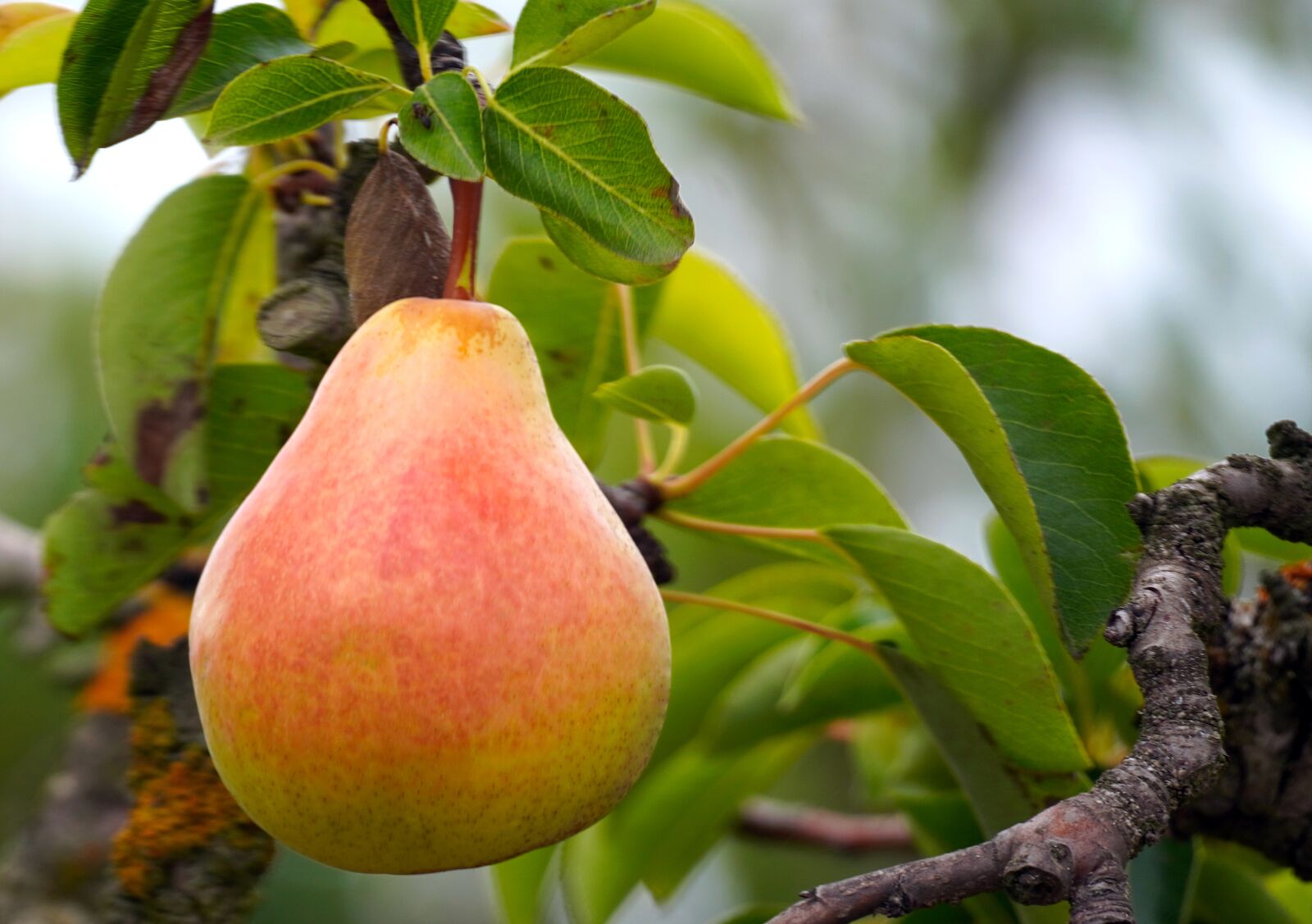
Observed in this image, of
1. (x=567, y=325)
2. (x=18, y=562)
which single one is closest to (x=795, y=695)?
(x=567, y=325)

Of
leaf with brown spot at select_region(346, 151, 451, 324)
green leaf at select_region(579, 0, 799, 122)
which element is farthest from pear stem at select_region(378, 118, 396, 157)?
green leaf at select_region(579, 0, 799, 122)

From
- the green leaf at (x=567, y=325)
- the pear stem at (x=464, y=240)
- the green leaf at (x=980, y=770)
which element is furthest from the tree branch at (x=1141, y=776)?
the green leaf at (x=567, y=325)

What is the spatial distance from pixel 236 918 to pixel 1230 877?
78 cm

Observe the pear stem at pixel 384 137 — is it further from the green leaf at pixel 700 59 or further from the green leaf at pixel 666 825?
the green leaf at pixel 666 825

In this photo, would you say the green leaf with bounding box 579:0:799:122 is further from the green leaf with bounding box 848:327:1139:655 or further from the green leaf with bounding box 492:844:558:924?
the green leaf with bounding box 492:844:558:924

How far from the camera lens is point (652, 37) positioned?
39.8 inches

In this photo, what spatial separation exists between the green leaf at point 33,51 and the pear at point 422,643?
444mm

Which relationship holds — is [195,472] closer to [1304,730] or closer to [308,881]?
[1304,730]

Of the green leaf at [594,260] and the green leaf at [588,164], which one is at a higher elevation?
the green leaf at [588,164]

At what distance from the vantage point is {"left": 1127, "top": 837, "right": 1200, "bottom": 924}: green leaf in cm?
81

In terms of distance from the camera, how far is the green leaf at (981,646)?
70 cm

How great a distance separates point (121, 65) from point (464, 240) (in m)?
0.20

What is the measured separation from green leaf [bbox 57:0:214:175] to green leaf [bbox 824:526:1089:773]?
1.63 feet

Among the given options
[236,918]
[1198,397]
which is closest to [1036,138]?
[1198,397]
